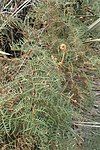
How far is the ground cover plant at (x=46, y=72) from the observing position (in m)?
1.47

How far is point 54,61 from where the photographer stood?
1.57m

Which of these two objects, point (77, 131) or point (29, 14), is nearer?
point (77, 131)

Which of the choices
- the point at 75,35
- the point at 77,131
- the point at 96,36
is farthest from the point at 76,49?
the point at 77,131

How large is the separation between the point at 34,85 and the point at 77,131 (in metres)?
0.25

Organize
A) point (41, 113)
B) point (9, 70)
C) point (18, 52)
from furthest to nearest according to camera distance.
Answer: point (18, 52) → point (9, 70) → point (41, 113)

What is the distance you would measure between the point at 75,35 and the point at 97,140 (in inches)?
15.7

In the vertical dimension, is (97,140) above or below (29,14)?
below

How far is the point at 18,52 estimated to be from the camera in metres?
1.72

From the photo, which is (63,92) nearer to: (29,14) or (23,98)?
(23,98)

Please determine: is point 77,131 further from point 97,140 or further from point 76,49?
point 76,49

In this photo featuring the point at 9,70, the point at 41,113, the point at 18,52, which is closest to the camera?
the point at 41,113

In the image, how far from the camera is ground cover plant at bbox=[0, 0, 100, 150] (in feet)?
4.83

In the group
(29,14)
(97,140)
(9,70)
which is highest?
(29,14)

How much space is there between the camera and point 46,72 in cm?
155
